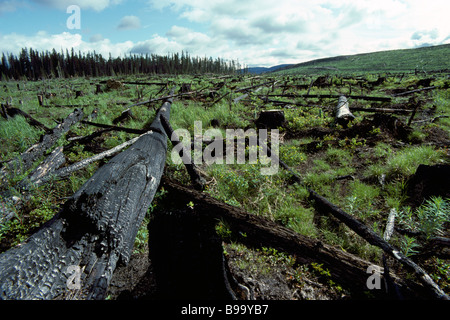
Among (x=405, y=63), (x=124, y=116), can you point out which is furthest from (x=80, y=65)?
(x=405, y=63)

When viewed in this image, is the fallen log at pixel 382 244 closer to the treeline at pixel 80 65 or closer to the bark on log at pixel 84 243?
the bark on log at pixel 84 243

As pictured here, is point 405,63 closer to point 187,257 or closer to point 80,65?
point 187,257

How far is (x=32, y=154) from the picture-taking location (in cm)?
443

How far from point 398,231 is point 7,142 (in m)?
9.22

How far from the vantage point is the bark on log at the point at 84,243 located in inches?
60.6

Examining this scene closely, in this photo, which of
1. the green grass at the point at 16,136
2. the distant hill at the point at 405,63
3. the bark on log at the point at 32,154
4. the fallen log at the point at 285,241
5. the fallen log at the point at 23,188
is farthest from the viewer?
the distant hill at the point at 405,63

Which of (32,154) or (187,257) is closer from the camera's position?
(187,257)

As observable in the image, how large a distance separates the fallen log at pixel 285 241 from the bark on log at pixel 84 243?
890 mm

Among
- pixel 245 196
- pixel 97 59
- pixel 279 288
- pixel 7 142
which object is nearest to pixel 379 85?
pixel 245 196

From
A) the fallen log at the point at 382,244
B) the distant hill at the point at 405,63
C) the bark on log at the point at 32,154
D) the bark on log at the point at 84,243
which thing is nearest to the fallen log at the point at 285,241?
the fallen log at the point at 382,244

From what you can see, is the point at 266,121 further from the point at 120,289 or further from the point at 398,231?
the point at 120,289

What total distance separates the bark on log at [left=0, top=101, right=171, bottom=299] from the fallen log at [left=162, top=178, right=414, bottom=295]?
890mm

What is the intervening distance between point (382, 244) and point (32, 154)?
254 inches
